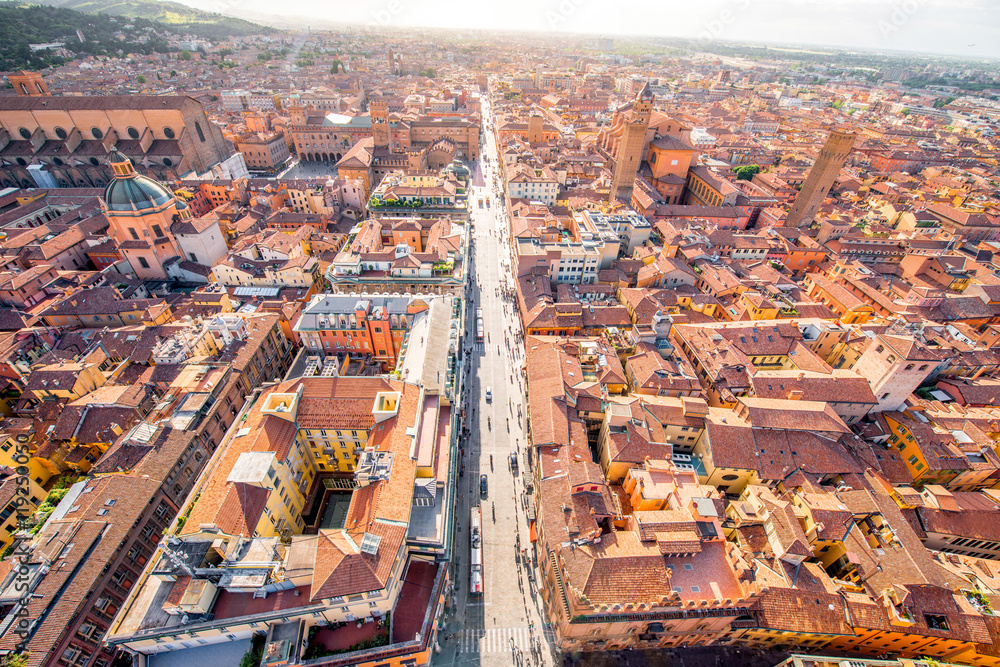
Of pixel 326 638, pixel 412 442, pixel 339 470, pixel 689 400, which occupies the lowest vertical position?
pixel 339 470

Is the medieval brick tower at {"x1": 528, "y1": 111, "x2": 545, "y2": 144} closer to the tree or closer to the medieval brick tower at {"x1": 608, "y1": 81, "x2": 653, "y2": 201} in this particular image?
the medieval brick tower at {"x1": 608, "y1": 81, "x2": 653, "y2": 201}

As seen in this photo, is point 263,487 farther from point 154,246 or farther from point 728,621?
point 154,246

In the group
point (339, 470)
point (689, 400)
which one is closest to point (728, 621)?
point (689, 400)

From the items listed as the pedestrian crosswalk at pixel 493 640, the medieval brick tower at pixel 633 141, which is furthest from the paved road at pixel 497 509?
the medieval brick tower at pixel 633 141

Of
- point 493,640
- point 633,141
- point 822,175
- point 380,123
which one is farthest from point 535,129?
point 493,640

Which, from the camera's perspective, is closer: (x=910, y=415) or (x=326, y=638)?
(x=326, y=638)

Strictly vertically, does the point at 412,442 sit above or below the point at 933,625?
above

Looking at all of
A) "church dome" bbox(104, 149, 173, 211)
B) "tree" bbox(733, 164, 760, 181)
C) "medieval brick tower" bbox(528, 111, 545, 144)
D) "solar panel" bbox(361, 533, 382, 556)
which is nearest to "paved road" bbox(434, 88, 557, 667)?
"solar panel" bbox(361, 533, 382, 556)
